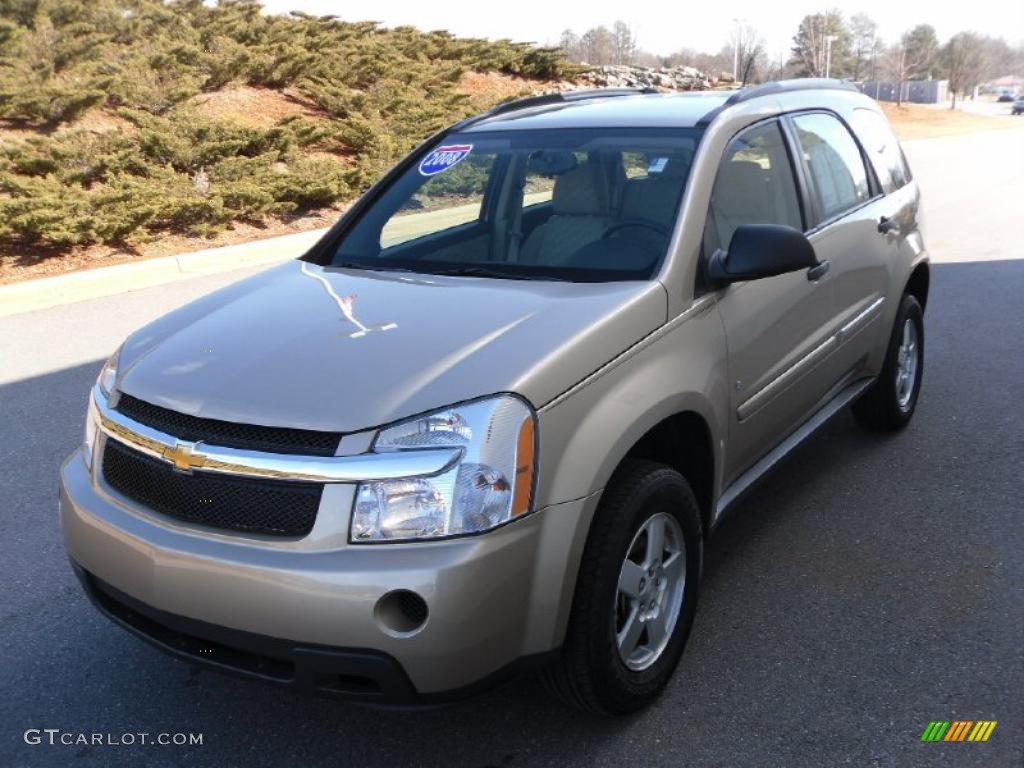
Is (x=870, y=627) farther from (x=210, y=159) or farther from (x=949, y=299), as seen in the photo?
(x=210, y=159)

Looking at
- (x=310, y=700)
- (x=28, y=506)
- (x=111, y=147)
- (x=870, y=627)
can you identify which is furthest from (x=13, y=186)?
(x=870, y=627)

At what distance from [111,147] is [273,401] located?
13.0m

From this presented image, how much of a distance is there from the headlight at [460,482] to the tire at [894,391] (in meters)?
2.86

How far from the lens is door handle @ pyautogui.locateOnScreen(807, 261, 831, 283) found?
3.89m

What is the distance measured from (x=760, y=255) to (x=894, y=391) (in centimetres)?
221

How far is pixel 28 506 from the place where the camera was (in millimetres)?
4637

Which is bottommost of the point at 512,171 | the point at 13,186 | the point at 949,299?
the point at 949,299

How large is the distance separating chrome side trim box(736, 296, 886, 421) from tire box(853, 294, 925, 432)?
0.35 metres

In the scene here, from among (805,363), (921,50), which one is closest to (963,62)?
(921,50)

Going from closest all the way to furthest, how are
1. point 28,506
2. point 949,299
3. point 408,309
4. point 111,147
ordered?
1. point 408,309
2. point 28,506
3. point 949,299
4. point 111,147

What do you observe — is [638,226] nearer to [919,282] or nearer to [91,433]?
[91,433]

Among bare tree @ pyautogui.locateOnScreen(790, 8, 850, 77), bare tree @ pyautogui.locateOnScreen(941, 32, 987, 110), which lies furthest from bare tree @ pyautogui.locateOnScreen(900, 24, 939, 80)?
bare tree @ pyautogui.locateOnScreen(790, 8, 850, 77)

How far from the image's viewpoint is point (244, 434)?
2.50 meters

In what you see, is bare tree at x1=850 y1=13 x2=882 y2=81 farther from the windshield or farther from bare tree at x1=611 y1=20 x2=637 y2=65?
the windshield
